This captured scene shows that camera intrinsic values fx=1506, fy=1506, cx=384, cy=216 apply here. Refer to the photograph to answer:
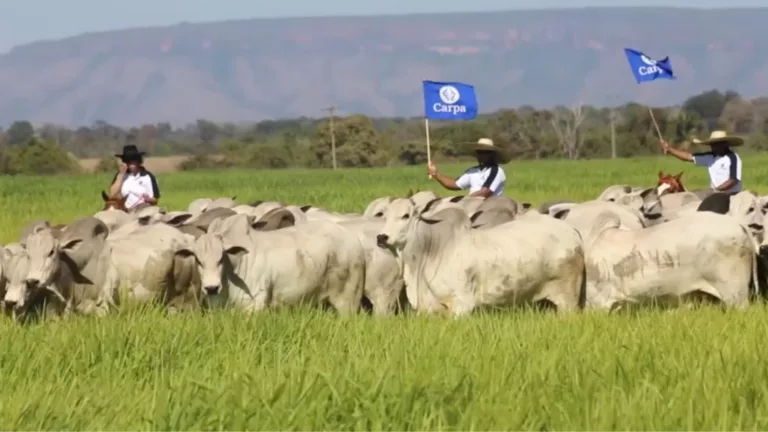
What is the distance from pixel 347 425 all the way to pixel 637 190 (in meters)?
10.7

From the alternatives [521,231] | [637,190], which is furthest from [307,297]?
[637,190]

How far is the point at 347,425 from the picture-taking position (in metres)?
6.97

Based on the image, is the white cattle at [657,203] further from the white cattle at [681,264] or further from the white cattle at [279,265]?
the white cattle at [279,265]

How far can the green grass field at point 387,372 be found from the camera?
6992mm

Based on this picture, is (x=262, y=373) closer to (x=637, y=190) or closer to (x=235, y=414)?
(x=235, y=414)

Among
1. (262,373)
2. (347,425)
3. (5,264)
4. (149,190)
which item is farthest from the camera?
(149,190)

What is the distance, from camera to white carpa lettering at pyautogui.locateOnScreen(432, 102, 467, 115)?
17.1m

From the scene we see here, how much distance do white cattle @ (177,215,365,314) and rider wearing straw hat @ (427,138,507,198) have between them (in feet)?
9.06

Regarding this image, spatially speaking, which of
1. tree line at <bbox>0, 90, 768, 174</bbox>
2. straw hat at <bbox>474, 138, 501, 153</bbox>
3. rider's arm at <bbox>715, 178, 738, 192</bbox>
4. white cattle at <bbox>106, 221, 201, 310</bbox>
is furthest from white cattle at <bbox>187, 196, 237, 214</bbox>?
tree line at <bbox>0, 90, 768, 174</bbox>

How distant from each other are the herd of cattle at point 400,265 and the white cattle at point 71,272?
0.03 ft

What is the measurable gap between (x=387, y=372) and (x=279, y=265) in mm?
4159

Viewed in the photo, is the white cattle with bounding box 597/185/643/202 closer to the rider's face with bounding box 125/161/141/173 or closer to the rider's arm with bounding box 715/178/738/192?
the rider's arm with bounding box 715/178/738/192

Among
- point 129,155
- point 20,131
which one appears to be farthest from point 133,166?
point 20,131

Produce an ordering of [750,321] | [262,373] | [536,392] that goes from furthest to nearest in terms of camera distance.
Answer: [750,321], [262,373], [536,392]
